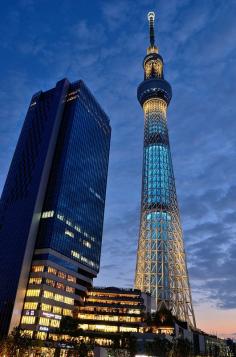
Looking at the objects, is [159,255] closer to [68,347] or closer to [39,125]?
[68,347]

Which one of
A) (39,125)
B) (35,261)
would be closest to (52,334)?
(35,261)

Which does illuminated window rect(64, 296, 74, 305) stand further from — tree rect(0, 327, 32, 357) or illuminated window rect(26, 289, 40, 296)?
tree rect(0, 327, 32, 357)

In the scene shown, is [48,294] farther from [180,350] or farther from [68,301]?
[180,350]

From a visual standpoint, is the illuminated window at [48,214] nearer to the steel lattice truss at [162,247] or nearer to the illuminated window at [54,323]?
the illuminated window at [54,323]

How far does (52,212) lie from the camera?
132 m

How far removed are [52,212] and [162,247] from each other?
67.1 m

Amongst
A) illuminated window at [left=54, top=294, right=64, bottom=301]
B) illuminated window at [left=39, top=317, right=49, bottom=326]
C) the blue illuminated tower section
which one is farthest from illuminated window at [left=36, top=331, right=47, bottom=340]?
the blue illuminated tower section

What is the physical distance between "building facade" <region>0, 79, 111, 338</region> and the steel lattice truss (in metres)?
25.2

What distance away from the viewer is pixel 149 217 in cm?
18075

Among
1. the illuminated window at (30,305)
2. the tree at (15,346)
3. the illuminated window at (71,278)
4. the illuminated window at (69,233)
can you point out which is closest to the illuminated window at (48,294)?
the illuminated window at (30,305)

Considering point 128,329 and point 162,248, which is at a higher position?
point 162,248

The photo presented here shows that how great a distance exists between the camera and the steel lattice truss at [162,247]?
543 ft

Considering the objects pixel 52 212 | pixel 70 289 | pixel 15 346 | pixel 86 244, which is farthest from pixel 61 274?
pixel 15 346

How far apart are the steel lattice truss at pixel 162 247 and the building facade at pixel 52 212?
25218 millimetres
